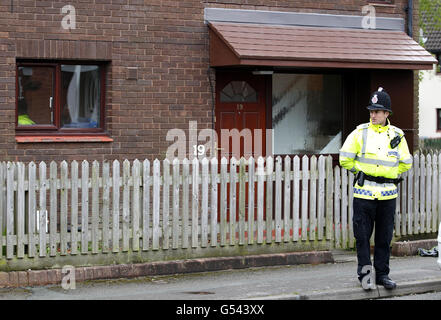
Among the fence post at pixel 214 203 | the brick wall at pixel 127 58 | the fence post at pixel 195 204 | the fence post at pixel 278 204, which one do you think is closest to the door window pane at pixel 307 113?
the brick wall at pixel 127 58

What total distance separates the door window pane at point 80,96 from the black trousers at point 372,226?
474 centimetres

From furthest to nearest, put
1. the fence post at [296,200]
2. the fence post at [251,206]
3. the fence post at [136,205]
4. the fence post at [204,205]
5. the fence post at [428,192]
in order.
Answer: the fence post at [428,192] < the fence post at [296,200] < the fence post at [251,206] < the fence post at [204,205] < the fence post at [136,205]

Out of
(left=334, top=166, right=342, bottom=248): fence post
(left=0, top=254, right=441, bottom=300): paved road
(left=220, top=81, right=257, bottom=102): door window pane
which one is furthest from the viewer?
(left=220, top=81, right=257, bottom=102): door window pane

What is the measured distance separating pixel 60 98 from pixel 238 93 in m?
2.85

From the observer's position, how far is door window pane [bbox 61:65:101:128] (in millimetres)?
12414

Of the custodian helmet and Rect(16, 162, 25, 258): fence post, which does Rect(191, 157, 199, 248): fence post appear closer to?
Rect(16, 162, 25, 258): fence post

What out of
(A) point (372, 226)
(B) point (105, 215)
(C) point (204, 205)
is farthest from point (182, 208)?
(A) point (372, 226)

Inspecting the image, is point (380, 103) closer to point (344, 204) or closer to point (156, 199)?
point (344, 204)

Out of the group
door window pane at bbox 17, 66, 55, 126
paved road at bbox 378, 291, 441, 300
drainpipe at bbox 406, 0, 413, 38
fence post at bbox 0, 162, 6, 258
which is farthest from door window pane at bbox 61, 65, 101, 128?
drainpipe at bbox 406, 0, 413, 38

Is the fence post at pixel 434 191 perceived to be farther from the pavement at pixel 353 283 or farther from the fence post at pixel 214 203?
the fence post at pixel 214 203

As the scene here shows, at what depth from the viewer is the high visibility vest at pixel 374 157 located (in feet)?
30.2

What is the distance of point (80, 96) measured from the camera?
494 inches

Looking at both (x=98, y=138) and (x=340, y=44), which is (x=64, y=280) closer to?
(x=98, y=138)
